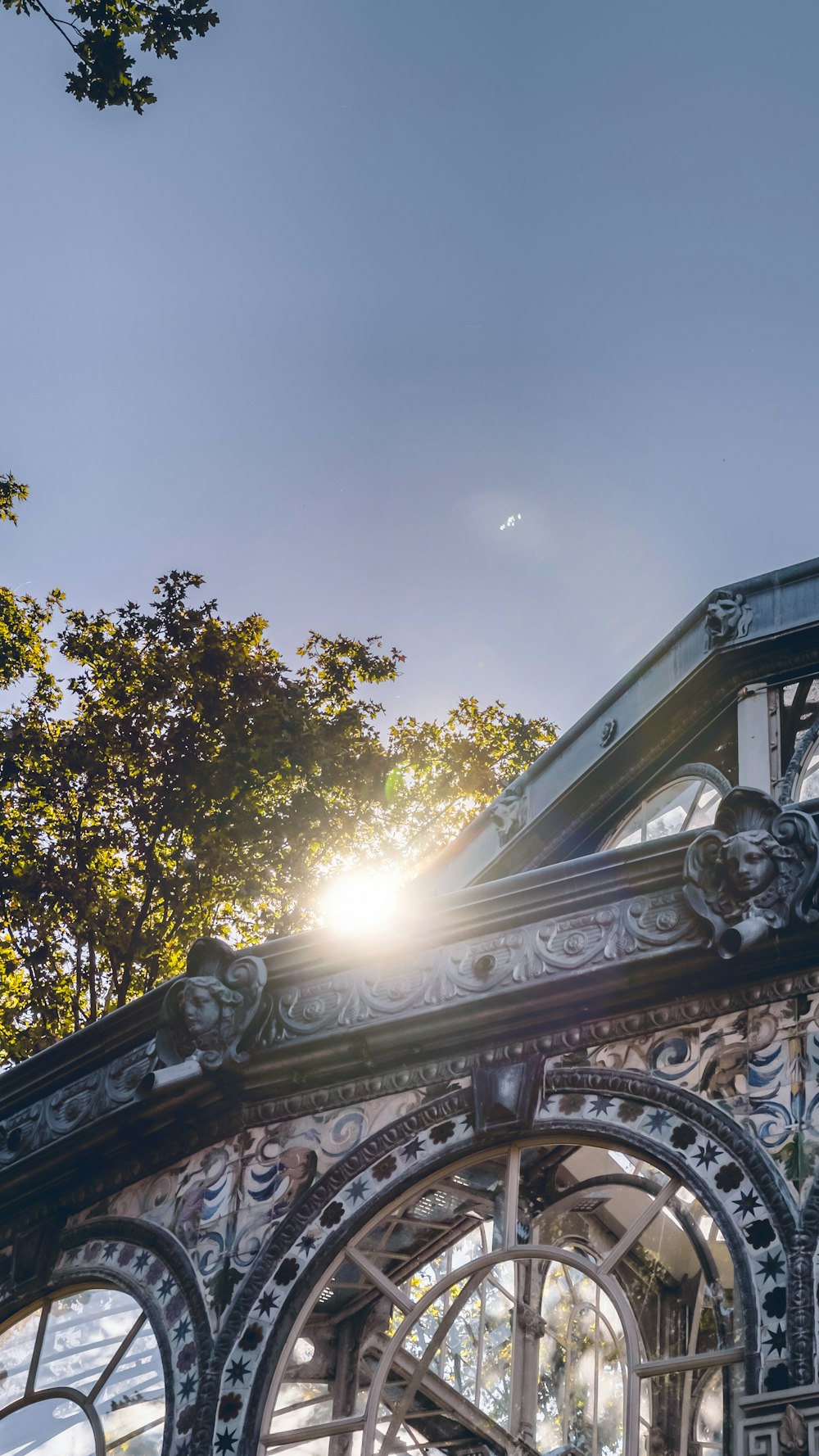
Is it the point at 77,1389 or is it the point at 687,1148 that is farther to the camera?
the point at 77,1389

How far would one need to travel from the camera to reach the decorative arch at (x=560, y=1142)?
8.20 m

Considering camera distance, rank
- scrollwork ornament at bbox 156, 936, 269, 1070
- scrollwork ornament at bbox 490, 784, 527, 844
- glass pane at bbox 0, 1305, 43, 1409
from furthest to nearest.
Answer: scrollwork ornament at bbox 490, 784, 527, 844 → scrollwork ornament at bbox 156, 936, 269, 1070 → glass pane at bbox 0, 1305, 43, 1409

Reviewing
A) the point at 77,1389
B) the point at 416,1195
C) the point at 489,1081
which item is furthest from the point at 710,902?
the point at 77,1389

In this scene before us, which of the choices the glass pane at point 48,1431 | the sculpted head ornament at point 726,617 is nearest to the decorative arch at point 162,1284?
the glass pane at point 48,1431

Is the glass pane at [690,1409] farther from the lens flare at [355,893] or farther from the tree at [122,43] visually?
the lens flare at [355,893]

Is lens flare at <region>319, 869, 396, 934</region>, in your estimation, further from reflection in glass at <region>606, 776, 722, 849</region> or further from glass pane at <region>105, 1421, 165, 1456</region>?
glass pane at <region>105, 1421, 165, 1456</region>

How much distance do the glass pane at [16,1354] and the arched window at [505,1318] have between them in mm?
1857

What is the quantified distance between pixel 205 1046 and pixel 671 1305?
3130mm

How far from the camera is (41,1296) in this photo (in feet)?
34.8

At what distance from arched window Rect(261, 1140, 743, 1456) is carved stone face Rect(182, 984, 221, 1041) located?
1672 millimetres

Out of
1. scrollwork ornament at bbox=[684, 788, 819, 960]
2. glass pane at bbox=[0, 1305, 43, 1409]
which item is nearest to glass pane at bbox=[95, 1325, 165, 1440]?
glass pane at bbox=[0, 1305, 43, 1409]

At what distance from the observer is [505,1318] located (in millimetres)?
9562

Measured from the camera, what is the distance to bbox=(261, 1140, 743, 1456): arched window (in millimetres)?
8914

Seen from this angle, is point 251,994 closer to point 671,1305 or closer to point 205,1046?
point 205,1046
